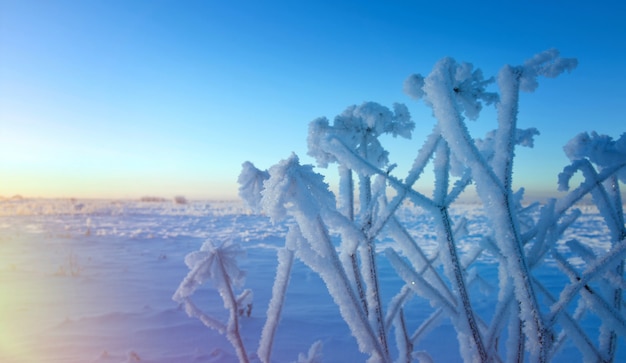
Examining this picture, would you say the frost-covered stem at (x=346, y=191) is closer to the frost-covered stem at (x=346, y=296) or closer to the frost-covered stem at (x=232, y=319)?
the frost-covered stem at (x=346, y=296)

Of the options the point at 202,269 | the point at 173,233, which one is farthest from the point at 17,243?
the point at 202,269

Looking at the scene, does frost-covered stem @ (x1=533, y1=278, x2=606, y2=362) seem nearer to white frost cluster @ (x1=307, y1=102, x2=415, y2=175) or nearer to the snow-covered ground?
white frost cluster @ (x1=307, y1=102, x2=415, y2=175)

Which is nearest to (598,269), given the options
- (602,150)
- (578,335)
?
(578,335)

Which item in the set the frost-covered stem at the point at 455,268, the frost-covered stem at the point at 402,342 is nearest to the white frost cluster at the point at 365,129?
the frost-covered stem at the point at 455,268

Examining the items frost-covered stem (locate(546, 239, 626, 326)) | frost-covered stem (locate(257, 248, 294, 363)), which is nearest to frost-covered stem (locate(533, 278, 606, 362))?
frost-covered stem (locate(546, 239, 626, 326))

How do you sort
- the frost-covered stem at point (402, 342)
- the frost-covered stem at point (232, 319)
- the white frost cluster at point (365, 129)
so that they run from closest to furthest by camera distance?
the white frost cluster at point (365, 129)
the frost-covered stem at point (232, 319)
the frost-covered stem at point (402, 342)

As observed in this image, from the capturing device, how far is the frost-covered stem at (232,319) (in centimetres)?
155

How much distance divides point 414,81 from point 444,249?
53 cm

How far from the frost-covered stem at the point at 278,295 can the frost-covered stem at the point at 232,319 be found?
0.11 meters

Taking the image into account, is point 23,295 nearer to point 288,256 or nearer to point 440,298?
point 288,256

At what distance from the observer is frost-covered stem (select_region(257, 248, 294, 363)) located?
4.64 ft

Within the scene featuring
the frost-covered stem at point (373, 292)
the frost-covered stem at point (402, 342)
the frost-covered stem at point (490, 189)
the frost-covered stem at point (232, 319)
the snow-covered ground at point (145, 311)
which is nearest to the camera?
the frost-covered stem at point (490, 189)

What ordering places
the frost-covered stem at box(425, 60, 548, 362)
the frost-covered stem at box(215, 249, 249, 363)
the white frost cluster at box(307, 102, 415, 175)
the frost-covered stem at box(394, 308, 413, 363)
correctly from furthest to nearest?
the frost-covered stem at box(394, 308, 413, 363)
the frost-covered stem at box(215, 249, 249, 363)
the white frost cluster at box(307, 102, 415, 175)
the frost-covered stem at box(425, 60, 548, 362)

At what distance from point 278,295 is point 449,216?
651 millimetres
